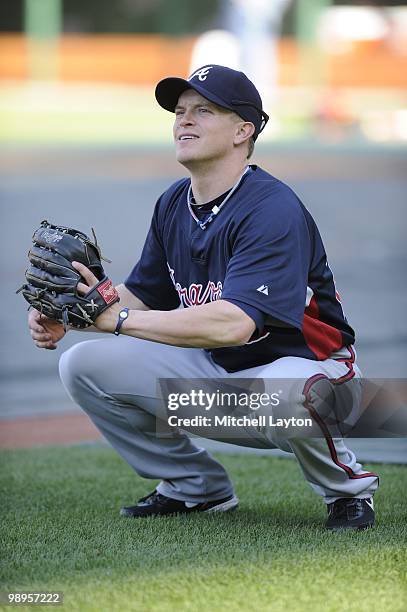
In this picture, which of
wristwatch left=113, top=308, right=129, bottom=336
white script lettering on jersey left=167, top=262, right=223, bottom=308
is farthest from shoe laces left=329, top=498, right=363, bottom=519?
wristwatch left=113, top=308, right=129, bottom=336

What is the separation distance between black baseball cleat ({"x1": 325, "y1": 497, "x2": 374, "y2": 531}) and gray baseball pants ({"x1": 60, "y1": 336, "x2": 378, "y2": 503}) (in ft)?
0.08

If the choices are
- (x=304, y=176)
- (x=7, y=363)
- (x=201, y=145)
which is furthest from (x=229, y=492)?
(x=304, y=176)

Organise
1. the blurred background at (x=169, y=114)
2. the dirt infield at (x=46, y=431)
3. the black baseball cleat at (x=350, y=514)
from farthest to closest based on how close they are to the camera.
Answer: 1. the blurred background at (x=169, y=114)
2. the dirt infield at (x=46, y=431)
3. the black baseball cleat at (x=350, y=514)

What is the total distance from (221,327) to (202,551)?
61 centimetres

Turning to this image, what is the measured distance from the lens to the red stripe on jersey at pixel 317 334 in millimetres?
3088

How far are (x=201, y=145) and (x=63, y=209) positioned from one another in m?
10.8

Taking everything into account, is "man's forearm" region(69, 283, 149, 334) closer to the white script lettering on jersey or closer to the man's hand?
the white script lettering on jersey

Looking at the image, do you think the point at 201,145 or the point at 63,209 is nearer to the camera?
the point at 201,145

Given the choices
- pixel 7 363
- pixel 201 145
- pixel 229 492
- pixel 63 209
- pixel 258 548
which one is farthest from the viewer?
pixel 63 209

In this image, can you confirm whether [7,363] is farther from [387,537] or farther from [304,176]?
[304,176]

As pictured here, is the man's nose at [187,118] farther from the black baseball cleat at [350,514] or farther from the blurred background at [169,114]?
the blurred background at [169,114]

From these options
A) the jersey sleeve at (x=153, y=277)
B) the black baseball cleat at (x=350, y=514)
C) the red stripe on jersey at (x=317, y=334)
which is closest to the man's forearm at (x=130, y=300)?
the jersey sleeve at (x=153, y=277)

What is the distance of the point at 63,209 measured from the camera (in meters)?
13.7

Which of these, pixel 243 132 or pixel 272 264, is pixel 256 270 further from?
pixel 243 132
